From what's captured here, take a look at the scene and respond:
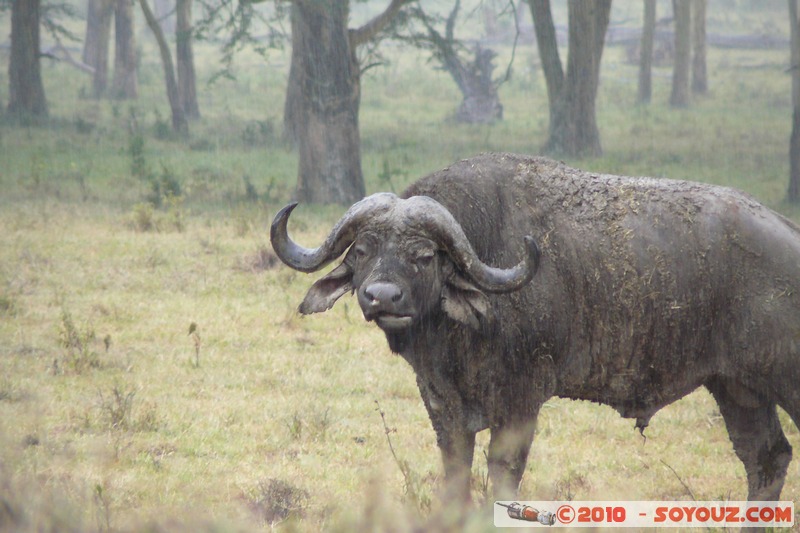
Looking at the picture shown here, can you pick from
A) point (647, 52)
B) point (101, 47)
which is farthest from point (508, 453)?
point (101, 47)

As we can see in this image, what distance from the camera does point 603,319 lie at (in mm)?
4902

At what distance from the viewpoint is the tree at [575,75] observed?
20297mm

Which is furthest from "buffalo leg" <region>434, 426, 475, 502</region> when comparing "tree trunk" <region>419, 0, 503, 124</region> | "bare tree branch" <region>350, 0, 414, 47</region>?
"tree trunk" <region>419, 0, 503, 124</region>

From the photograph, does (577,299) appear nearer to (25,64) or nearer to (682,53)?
(25,64)

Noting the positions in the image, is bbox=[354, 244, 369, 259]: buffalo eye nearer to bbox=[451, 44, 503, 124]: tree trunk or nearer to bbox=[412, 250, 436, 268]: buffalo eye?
bbox=[412, 250, 436, 268]: buffalo eye

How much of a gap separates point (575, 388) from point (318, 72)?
35.8 feet

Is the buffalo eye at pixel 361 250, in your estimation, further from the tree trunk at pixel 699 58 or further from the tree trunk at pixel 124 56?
the tree trunk at pixel 699 58

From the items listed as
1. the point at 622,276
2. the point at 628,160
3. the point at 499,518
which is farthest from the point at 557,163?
the point at 628,160

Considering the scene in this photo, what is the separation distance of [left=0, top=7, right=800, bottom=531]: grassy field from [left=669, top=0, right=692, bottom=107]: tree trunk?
1052 centimetres

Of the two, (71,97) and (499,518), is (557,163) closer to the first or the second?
(499,518)

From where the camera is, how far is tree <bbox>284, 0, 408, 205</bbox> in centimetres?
1504

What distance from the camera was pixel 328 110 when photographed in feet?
50.5

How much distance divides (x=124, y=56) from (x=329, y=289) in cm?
2657

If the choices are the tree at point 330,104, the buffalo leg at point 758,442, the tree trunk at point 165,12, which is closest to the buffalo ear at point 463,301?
the buffalo leg at point 758,442
